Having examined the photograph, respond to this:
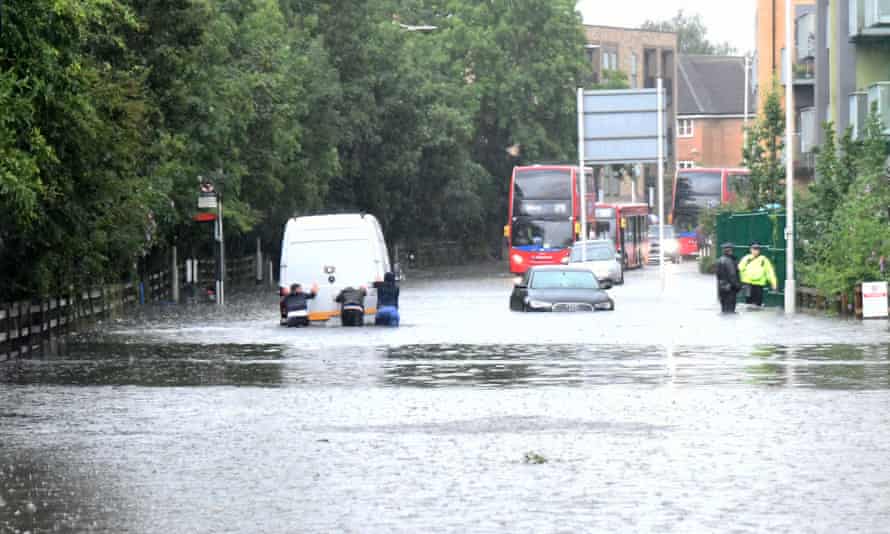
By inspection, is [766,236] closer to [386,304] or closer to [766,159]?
[386,304]

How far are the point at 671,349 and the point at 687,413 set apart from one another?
10.8 metres

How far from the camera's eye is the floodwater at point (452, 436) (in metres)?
11.3

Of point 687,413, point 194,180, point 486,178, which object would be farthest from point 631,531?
point 486,178

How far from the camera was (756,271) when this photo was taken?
143 ft

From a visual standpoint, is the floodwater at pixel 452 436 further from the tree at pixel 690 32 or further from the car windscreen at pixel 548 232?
the tree at pixel 690 32

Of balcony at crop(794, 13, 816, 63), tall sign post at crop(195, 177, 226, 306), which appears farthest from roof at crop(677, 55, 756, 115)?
tall sign post at crop(195, 177, 226, 306)

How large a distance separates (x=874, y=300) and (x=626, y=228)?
49335 mm

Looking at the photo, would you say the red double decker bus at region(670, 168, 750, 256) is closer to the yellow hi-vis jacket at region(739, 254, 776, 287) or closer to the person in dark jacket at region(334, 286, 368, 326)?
the yellow hi-vis jacket at region(739, 254, 776, 287)

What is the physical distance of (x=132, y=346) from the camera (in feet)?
101

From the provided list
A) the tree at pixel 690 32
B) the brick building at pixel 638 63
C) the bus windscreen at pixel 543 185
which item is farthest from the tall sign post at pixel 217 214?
the tree at pixel 690 32

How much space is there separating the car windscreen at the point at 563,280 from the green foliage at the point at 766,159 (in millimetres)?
17038

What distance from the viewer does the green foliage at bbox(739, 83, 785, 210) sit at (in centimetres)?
5997

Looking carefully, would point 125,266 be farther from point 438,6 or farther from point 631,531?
point 438,6

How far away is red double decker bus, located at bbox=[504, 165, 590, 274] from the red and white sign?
40364 millimetres
